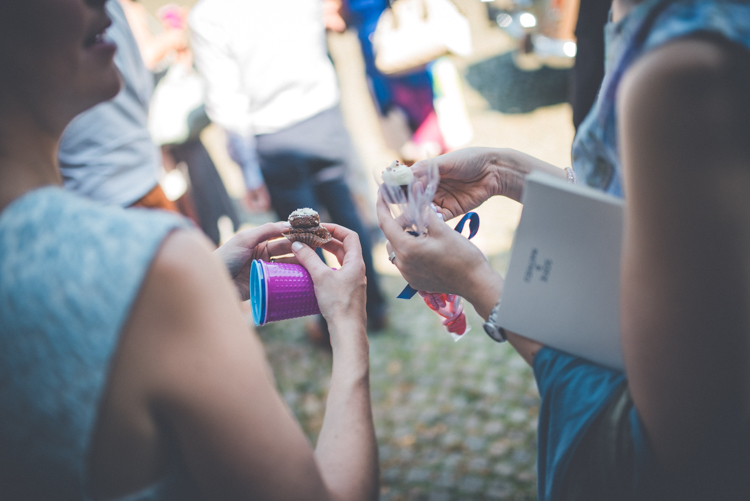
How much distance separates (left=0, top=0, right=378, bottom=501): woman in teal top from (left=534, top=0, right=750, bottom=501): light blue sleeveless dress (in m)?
0.49

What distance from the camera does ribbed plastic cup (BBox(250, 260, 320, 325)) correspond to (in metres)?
1.20

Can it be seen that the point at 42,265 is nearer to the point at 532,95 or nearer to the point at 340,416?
the point at 340,416

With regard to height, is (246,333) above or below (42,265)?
below

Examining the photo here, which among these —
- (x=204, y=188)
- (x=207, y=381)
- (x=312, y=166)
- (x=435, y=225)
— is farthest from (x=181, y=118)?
(x=207, y=381)

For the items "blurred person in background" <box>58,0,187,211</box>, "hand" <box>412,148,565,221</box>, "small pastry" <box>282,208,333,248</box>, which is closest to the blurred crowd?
"small pastry" <box>282,208,333,248</box>

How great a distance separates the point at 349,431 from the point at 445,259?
45 cm

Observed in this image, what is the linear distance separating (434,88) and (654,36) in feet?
9.16

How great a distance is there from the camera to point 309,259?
1260 millimetres

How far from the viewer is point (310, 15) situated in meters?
2.71

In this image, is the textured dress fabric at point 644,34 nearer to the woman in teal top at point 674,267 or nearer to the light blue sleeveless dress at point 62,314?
the woman in teal top at point 674,267

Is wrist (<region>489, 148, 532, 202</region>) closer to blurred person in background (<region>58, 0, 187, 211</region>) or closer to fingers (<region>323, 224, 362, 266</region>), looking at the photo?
fingers (<region>323, 224, 362, 266</region>)

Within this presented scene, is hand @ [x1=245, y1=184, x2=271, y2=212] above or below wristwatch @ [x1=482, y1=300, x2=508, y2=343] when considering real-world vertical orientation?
below

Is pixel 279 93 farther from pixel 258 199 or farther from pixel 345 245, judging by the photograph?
pixel 345 245

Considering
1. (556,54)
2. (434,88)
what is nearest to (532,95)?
(556,54)
